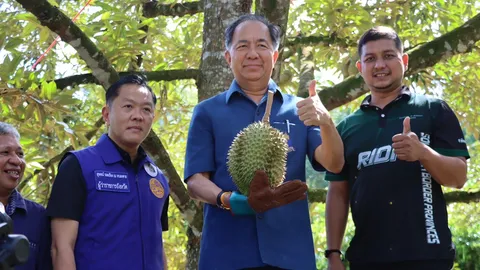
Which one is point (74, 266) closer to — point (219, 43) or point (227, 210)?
point (227, 210)

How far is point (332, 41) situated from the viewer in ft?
18.2

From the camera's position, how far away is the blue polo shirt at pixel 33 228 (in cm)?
297

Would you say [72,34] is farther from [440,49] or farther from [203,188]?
[440,49]

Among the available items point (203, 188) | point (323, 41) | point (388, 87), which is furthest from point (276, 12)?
point (203, 188)

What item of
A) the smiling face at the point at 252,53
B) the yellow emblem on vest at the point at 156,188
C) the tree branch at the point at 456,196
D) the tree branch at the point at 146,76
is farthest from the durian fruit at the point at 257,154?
the tree branch at the point at 456,196

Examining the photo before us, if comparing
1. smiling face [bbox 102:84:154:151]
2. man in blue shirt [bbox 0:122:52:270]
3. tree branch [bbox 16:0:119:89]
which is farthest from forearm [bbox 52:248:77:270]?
tree branch [bbox 16:0:119:89]

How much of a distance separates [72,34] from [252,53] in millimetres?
1512

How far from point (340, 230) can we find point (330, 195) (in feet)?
0.59

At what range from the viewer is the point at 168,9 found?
583 cm

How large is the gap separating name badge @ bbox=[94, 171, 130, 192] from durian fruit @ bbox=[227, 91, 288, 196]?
18.6 inches

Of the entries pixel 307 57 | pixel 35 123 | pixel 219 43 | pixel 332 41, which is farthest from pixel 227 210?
pixel 307 57

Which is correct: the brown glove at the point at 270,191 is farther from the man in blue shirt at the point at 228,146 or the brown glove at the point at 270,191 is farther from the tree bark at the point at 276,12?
the tree bark at the point at 276,12

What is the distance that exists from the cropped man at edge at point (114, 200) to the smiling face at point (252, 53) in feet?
1.43

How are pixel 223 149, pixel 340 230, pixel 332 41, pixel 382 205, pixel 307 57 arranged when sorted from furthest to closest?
pixel 307 57
pixel 332 41
pixel 340 230
pixel 382 205
pixel 223 149
